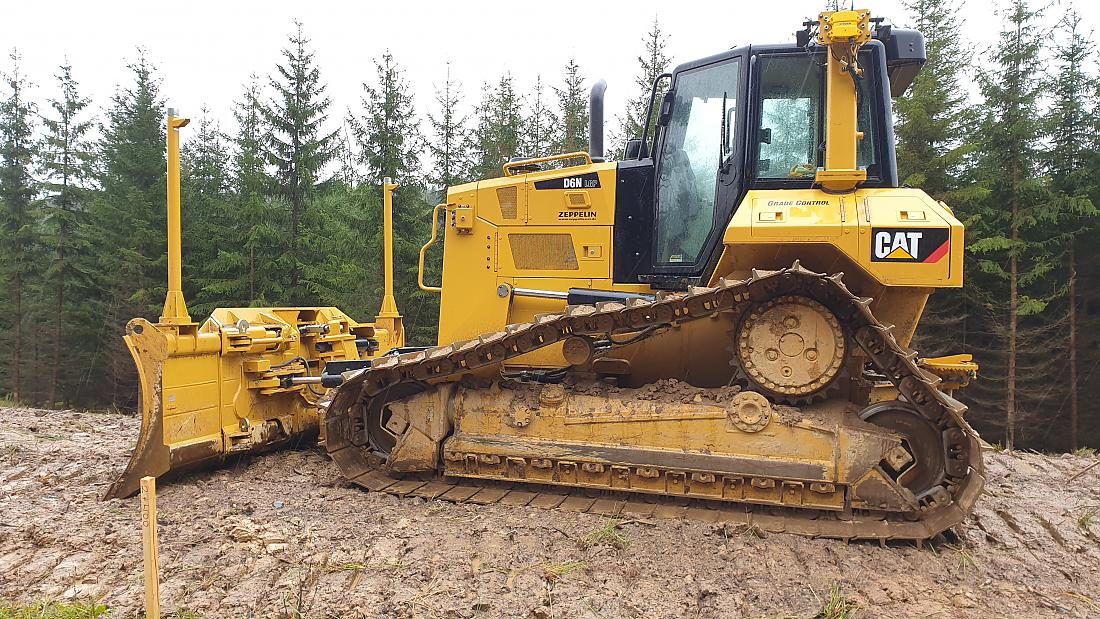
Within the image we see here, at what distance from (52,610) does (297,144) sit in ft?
52.2

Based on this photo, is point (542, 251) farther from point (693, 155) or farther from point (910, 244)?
A: point (910, 244)

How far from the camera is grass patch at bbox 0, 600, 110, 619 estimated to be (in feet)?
9.48

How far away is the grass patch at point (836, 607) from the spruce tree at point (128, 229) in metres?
19.1

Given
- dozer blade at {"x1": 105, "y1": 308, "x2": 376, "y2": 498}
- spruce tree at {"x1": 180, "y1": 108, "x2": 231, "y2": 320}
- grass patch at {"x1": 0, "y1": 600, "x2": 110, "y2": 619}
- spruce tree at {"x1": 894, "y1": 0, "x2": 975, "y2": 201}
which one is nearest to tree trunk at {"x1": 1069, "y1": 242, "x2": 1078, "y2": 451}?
spruce tree at {"x1": 894, "y1": 0, "x2": 975, "y2": 201}

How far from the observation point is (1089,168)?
14.6 m

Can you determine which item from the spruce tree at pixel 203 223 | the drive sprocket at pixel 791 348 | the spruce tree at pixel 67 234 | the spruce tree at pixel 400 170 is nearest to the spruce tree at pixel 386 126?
the spruce tree at pixel 400 170

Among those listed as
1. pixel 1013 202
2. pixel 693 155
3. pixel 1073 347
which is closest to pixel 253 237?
pixel 693 155

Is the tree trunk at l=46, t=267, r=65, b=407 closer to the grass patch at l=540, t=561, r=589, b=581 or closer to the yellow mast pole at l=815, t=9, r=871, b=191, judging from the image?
the grass patch at l=540, t=561, r=589, b=581

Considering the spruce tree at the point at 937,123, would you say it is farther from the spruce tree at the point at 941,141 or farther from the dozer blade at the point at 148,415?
the dozer blade at the point at 148,415

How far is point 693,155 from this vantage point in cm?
484

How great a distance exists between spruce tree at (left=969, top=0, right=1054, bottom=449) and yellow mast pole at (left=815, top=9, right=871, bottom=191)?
40.4 ft

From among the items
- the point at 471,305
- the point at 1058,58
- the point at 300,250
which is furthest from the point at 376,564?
the point at 1058,58

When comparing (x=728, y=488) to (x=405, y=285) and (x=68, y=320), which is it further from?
(x=68, y=320)

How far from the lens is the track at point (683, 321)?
375 cm
